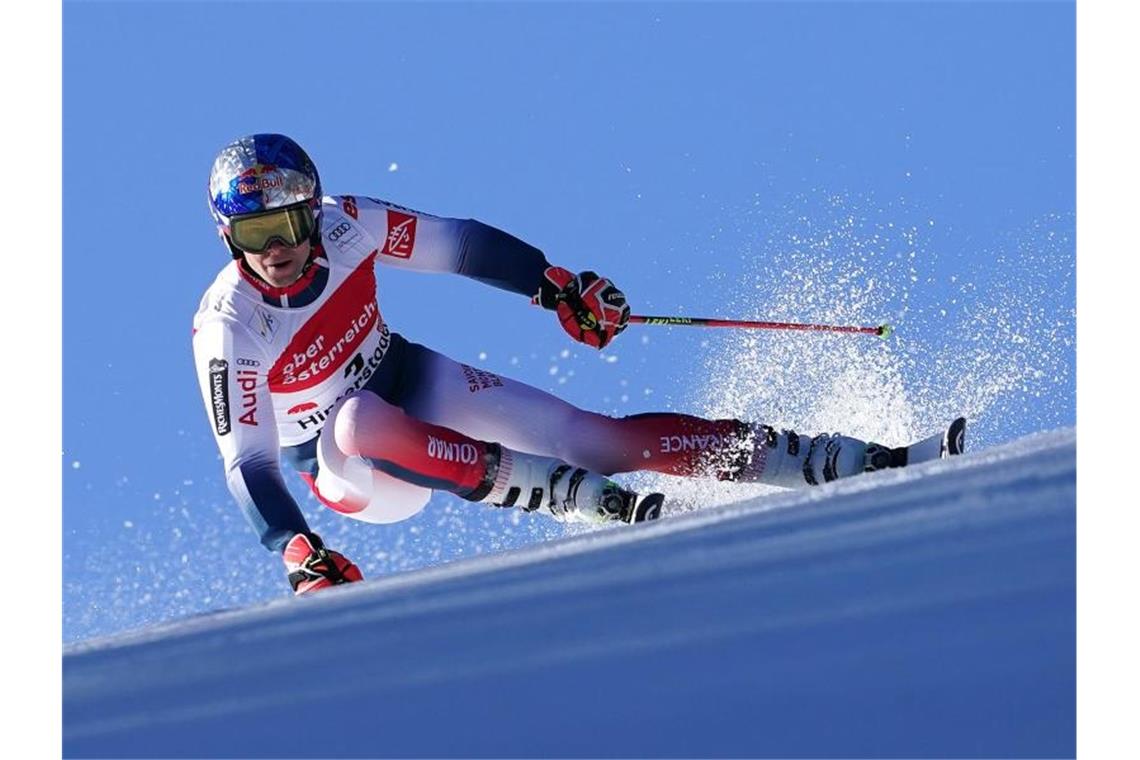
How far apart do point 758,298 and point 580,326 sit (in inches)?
59.0

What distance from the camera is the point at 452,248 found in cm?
527

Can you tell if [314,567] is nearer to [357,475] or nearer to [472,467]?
[472,467]

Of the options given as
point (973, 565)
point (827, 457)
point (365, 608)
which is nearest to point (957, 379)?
point (827, 457)

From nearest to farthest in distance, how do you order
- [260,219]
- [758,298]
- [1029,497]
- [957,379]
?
[1029,497], [260,219], [957,379], [758,298]

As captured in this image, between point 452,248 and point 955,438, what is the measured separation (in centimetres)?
158

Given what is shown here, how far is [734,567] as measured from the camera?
8.49 feet

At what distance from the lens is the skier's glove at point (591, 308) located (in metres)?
5.07

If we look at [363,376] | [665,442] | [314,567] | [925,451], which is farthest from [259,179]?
[925,451]

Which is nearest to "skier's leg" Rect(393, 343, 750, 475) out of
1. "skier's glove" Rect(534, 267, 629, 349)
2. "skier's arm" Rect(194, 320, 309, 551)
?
"skier's glove" Rect(534, 267, 629, 349)

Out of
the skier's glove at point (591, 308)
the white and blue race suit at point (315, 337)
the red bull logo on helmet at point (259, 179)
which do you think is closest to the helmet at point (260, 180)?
the red bull logo on helmet at point (259, 179)

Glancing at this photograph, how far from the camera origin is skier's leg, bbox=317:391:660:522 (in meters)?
4.64

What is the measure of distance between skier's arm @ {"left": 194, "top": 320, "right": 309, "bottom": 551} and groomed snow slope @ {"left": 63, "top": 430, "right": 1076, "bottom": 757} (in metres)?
1.40

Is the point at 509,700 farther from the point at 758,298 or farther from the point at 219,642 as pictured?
the point at 758,298

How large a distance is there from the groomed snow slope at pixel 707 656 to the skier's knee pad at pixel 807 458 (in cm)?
173
